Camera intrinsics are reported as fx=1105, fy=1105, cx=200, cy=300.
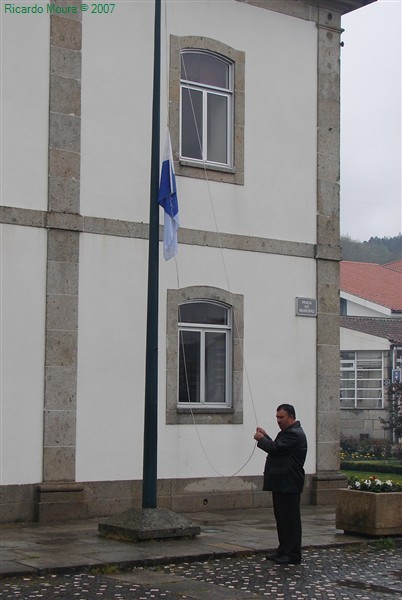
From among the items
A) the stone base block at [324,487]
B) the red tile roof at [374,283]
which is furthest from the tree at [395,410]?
the stone base block at [324,487]

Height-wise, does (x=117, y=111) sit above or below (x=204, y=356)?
above

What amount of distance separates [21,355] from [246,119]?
559cm

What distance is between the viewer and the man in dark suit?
38.5 feet

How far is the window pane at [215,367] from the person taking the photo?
1714 cm

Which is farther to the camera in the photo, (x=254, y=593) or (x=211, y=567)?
(x=211, y=567)

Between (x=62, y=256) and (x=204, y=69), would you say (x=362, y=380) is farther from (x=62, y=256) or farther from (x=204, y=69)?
(x=62, y=256)

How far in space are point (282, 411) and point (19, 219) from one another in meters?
5.06

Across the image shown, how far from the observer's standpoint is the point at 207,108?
57.4 feet

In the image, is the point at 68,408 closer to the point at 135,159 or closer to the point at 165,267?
the point at 165,267

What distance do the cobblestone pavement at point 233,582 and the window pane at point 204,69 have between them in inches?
322

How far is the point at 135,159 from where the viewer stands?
1630 centimetres

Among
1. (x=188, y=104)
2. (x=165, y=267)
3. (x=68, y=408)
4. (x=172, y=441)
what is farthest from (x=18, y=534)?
(x=188, y=104)

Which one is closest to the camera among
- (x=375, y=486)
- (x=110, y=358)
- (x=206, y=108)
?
(x=375, y=486)

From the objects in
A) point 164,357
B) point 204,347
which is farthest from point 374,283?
point 164,357
